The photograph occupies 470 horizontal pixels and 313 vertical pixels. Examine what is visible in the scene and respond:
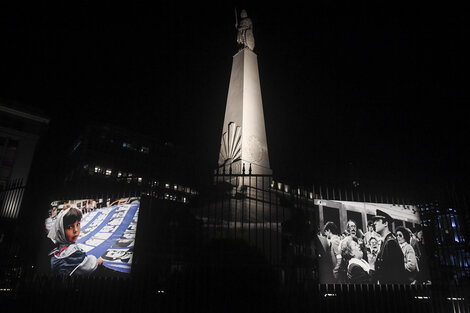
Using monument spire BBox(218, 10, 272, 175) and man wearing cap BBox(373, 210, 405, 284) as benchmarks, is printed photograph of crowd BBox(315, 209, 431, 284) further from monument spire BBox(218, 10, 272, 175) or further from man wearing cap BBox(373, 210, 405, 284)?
monument spire BBox(218, 10, 272, 175)

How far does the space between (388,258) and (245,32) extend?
14.2 meters

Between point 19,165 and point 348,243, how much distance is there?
41.1 metres

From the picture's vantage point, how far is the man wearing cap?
28.1 ft

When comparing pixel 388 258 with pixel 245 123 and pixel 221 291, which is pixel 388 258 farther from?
pixel 245 123

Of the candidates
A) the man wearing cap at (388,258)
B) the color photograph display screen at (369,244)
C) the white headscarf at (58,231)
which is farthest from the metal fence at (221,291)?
the white headscarf at (58,231)

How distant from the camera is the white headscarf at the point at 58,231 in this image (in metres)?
9.17

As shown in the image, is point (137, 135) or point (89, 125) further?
point (137, 135)

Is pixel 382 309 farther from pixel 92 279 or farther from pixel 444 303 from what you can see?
pixel 92 279

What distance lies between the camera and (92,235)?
8922mm

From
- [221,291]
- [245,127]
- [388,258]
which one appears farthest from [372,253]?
[245,127]

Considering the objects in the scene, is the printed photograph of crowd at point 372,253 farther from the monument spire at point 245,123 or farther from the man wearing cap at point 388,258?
the monument spire at point 245,123

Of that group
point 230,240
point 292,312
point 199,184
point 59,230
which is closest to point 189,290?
point 230,240

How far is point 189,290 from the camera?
6.23 m

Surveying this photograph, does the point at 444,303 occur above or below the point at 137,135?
below
